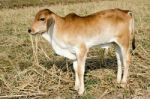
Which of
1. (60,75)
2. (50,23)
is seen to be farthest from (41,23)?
(60,75)

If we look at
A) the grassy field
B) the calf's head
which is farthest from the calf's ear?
the grassy field

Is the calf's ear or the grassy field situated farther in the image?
the grassy field

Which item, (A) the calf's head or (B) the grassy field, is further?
(B) the grassy field

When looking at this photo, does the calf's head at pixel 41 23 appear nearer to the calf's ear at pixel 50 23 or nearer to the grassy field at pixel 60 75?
the calf's ear at pixel 50 23

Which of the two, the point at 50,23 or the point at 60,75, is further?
the point at 60,75

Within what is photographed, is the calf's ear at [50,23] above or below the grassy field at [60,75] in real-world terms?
above

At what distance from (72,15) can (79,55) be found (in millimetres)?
834

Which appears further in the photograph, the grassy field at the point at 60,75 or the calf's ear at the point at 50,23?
the grassy field at the point at 60,75

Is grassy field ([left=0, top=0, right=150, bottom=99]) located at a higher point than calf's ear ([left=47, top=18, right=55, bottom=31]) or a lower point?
lower

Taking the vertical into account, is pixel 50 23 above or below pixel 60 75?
above

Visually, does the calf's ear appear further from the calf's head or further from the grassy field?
the grassy field

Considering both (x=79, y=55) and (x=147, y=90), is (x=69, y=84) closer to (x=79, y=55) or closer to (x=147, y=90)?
(x=79, y=55)

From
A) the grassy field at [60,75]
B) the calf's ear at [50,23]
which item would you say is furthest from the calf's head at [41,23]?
the grassy field at [60,75]

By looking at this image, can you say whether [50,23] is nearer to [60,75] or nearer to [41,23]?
[41,23]
